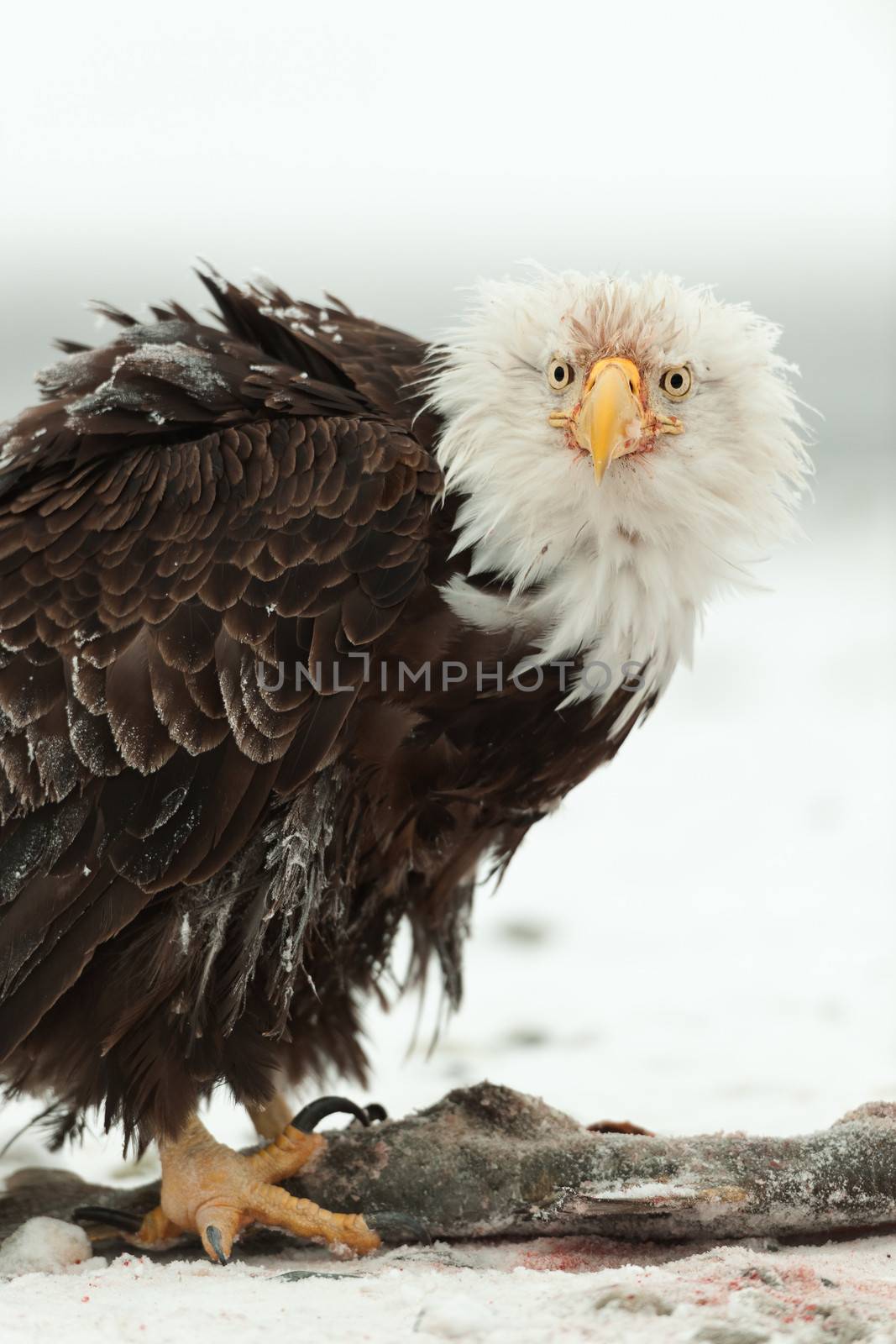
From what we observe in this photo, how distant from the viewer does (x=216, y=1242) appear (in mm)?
4074

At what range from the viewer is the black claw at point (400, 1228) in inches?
159

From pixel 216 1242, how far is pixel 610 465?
2.20 m

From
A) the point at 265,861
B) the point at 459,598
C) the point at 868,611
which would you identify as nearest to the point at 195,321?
the point at 459,598

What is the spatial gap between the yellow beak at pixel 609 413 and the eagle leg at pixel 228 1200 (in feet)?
6.56

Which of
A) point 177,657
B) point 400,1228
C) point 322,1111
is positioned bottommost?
point 400,1228

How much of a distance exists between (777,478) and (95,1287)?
2555mm

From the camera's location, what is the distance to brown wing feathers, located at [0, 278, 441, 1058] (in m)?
3.86

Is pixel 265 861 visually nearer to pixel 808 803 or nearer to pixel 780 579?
pixel 808 803

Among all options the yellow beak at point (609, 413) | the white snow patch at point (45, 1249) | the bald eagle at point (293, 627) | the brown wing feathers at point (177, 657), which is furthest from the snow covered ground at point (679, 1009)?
the yellow beak at point (609, 413)

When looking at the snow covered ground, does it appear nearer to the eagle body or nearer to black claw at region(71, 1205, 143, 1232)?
black claw at region(71, 1205, 143, 1232)

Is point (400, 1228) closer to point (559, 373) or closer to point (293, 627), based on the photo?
point (293, 627)

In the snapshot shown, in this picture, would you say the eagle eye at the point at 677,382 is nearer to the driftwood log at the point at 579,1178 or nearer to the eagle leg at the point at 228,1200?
the driftwood log at the point at 579,1178

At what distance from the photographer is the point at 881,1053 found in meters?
5.59

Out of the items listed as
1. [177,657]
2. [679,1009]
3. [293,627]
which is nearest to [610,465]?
[293,627]
